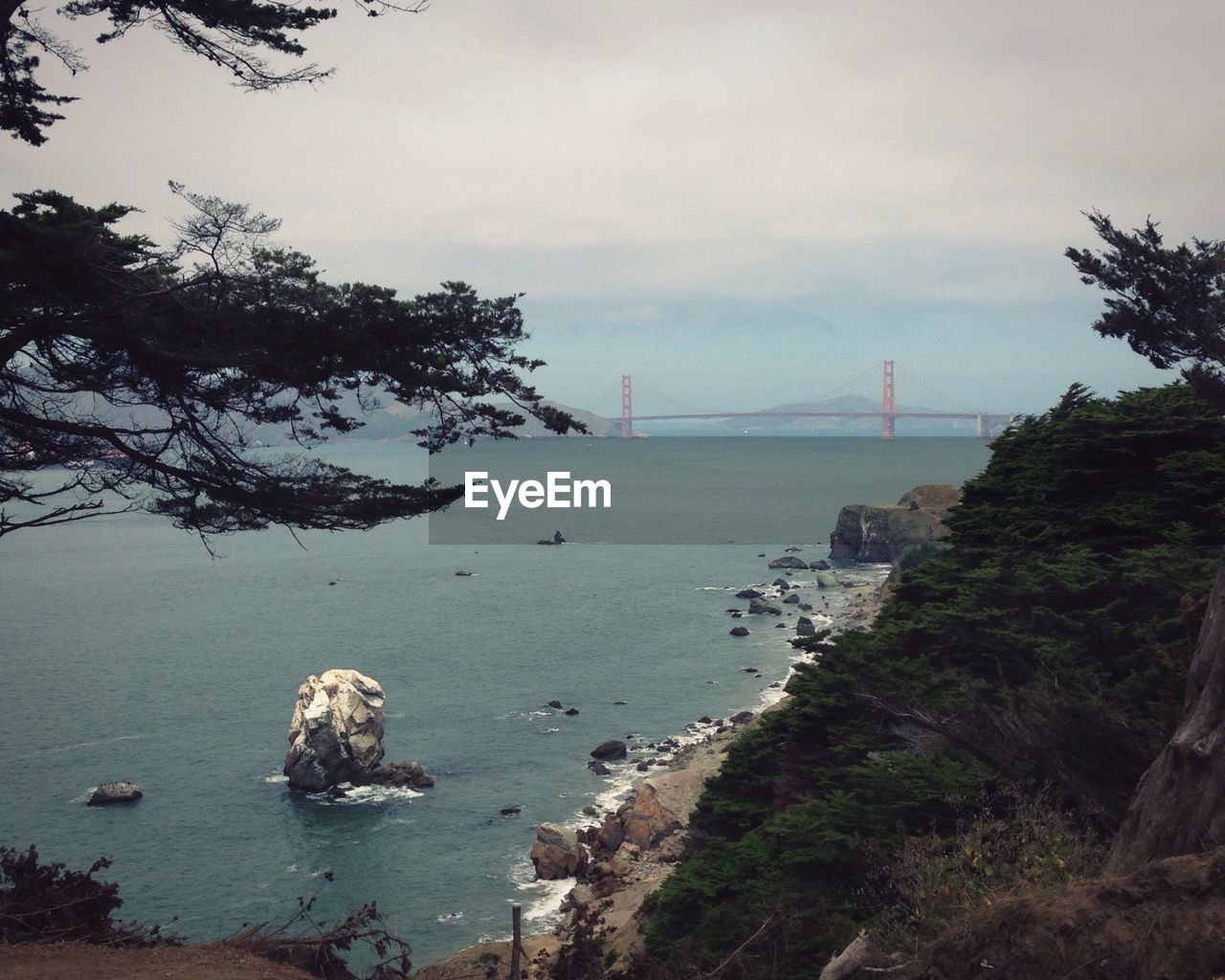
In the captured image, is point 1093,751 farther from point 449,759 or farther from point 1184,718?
point 449,759

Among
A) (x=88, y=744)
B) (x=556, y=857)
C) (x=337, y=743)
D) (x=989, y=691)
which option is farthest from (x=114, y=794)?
(x=989, y=691)

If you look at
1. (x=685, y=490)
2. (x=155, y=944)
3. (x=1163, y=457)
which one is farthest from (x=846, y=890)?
(x=685, y=490)

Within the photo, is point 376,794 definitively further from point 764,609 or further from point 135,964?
point 764,609

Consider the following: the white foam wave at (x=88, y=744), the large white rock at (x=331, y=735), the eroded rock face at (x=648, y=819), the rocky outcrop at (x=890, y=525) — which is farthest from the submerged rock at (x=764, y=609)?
the white foam wave at (x=88, y=744)

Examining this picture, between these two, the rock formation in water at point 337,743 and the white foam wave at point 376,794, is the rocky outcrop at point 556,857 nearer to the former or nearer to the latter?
the white foam wave at point 376,794

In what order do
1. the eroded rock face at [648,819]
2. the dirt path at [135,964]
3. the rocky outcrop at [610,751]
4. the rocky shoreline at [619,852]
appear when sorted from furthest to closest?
the rocky outcrop at [610,751] < the eroded rock face at [648,819] < the rocky shoreline at [619,852] < the dirt path at [135,964]

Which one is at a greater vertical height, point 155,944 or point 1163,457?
point 1163,457

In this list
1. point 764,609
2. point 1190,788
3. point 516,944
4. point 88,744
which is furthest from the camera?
point 764,609
